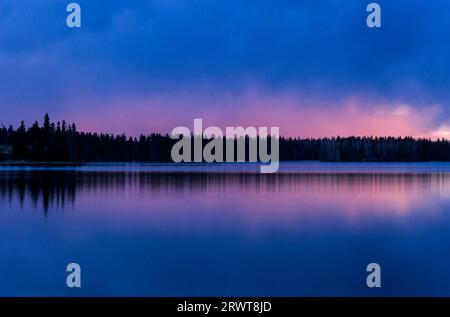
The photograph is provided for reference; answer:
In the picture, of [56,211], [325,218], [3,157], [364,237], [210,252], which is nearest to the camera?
[210,252]

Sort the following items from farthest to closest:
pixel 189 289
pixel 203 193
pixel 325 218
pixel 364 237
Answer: pixel 203 193 → pixel 325 218 → pixel 364 237 → pixel 189 289

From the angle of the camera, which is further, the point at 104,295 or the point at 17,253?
the point at 17,253

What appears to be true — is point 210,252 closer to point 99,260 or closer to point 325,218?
point 99,260

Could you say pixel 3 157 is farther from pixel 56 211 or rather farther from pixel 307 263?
pixel 307 263

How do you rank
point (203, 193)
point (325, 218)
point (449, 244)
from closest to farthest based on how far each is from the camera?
point (449, 244), point (325, 218), point (203, 193)

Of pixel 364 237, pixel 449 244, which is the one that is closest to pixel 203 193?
pixel 364 237

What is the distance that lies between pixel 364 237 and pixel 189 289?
34.5ft

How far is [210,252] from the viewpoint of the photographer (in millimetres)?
18281

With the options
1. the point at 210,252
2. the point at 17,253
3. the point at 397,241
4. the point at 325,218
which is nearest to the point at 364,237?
the point at 397,241

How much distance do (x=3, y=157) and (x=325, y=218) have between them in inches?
5557

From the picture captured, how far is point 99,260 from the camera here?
1714cm

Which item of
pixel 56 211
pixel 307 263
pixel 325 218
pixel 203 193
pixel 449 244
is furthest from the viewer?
pixel 203 193

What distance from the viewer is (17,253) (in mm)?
18344

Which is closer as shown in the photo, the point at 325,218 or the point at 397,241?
the point at 397,241
